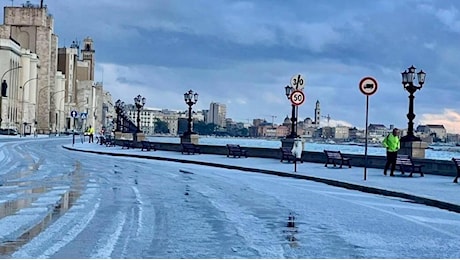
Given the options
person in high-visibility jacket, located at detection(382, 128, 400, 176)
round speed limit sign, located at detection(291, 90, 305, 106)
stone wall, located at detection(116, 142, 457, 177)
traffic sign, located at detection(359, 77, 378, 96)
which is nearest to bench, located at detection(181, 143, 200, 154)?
stone wall, located at detection(116, 142, 457, 177)

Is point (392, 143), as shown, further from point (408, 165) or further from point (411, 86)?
point (411, 86)

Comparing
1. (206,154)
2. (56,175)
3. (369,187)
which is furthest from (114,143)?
(369,187)

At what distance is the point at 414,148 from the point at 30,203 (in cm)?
2089

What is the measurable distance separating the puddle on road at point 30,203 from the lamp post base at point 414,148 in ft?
52.7

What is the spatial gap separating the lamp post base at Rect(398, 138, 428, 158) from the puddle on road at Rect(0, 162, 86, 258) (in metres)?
16.1

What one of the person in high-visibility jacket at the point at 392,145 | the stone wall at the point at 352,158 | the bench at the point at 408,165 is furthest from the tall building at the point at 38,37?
the person in high-visibility jacket at the point at 392,145

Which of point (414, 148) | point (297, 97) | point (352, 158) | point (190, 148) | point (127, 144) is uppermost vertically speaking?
point (297, 97)

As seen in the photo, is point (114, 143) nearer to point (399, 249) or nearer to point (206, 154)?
point (206, 154)

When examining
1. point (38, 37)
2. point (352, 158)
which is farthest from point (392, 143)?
point (38, 37)

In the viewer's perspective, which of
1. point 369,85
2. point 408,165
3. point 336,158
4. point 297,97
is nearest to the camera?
point 369,85

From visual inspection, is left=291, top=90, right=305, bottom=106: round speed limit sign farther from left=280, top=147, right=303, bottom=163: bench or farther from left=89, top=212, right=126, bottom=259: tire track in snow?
left=89, top=212, right=126, bottom=259: tire track in snow

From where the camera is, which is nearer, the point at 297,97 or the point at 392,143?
the point at 392,143

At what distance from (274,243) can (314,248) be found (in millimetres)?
689

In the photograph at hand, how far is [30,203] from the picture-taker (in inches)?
618
